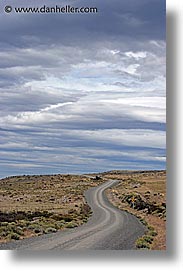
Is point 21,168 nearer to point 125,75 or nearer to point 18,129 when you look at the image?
point 18,129

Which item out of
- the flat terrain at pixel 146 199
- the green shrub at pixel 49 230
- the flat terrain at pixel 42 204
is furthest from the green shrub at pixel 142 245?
the green shrub at pixel 49 230

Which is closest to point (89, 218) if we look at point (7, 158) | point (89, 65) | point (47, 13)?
point (7, 158)

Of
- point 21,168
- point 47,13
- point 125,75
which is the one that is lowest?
point 21,168

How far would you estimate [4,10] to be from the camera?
32.1 ft

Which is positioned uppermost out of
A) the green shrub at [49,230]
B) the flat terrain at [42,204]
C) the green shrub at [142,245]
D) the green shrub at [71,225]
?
the flat terrain at [42,204]

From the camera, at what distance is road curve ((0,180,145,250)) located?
9.65 m

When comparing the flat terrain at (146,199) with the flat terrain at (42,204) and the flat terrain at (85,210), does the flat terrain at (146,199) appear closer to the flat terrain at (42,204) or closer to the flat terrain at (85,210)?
the flat terrain at (85,210)

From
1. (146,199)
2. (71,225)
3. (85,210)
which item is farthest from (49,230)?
(146,199)

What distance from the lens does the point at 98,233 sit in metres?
9.82

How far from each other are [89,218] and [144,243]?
82 cm

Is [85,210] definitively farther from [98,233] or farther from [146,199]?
[146,199]

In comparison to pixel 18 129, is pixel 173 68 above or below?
above

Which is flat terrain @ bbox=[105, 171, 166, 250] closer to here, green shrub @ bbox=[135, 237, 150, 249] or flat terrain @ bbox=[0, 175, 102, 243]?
green shrub @ bbox=[135, 237, 150, 249]

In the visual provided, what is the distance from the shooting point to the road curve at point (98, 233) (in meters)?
9.65
